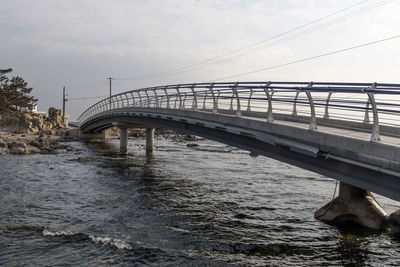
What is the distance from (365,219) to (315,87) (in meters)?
5.60

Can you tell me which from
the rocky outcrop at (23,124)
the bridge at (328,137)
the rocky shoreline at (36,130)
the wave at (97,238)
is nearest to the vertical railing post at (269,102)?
the bridge at (328,137)

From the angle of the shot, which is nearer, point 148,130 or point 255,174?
point 255,174

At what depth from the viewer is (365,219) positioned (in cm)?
1284

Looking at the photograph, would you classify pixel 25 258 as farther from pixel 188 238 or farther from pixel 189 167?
pixel 189 167

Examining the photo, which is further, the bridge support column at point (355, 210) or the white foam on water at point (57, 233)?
the bridge support column at point (355, 210)

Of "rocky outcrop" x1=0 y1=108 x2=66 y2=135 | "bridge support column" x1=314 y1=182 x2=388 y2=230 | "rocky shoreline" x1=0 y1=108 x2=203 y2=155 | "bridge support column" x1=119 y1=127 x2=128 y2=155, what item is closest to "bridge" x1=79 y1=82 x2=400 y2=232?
"bridge support column" x1=314 y1=182 x2=388 y2=230

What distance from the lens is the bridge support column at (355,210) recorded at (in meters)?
12.7

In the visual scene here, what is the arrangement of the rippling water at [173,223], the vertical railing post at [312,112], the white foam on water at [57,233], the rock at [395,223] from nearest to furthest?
the rippling water at [173,223]
the vertical railing post at [312,112]
the white foam on water at [57,233]
the rock at [395,223]

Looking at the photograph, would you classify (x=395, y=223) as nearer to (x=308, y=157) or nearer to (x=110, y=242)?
(x=308, y=157)

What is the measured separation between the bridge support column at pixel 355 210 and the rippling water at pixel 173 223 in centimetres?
52

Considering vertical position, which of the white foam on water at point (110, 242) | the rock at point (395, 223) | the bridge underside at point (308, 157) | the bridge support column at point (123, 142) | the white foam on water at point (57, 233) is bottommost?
the white foam on water at point (110, 242)

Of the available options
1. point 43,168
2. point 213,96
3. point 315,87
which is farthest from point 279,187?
point 43,168

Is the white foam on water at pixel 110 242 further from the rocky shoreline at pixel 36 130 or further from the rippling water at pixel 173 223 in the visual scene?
the rocky shoreline at pixel 36 130

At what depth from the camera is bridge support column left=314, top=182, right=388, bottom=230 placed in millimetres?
12744
